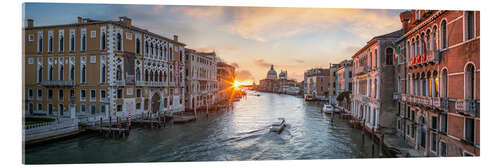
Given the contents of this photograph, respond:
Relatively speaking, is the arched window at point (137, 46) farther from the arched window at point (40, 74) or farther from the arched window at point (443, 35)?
the arched window at point (443, 35)

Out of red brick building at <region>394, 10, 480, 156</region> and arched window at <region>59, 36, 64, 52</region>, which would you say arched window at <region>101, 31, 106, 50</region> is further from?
A: red brick building at <region>394, 10, 480, 156</region>

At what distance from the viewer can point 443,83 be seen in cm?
587

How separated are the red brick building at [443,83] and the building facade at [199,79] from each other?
49.3 feet

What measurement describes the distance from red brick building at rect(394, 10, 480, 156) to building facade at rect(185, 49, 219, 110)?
15017 millimetres

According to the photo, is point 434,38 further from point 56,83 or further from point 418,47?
point 56,83

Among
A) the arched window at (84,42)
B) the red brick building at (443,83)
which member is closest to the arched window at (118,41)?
the arched window at (84,42)

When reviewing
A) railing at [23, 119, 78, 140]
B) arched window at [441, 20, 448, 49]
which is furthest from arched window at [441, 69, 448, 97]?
railing at [23, 119, 78, 140]

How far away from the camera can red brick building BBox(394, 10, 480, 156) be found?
16.2ft

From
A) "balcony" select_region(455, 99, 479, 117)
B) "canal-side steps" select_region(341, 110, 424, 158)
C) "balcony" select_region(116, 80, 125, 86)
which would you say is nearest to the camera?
"balcony" select_region(455, 99, 479, 117)

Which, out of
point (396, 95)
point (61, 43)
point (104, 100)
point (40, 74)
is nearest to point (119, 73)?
point (104, 100)

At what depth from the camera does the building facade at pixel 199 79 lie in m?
19.7

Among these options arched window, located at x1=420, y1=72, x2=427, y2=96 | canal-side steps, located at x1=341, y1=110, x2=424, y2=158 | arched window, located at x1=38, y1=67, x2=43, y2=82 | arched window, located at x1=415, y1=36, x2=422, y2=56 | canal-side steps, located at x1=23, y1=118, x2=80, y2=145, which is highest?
arched window, located at x1=415, y1=36, x2=422, y2=56

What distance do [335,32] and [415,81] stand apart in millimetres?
2909

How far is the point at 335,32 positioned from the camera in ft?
24.7
